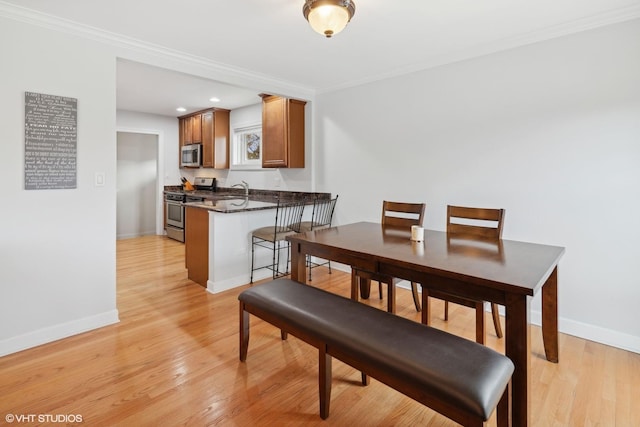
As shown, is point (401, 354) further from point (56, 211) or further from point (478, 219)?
point (56, 211)

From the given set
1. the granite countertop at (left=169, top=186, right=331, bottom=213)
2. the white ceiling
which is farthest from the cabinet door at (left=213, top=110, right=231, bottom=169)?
the white ceiling

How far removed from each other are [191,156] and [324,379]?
5.38 m

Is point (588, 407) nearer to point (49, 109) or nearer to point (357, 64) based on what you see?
point (357, 64)

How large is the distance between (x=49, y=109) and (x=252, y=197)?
3.14 metres

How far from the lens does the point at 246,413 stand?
1.67 meters

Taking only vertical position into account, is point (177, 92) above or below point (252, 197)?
above

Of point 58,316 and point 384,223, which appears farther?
→ point 384,223

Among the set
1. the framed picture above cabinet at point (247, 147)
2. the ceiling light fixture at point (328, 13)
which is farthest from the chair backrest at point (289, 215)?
the ceiling light fixture at point (328, 13)

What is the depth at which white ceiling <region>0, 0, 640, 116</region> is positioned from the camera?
2188 mm

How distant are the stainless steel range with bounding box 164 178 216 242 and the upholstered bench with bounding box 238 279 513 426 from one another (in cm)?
406

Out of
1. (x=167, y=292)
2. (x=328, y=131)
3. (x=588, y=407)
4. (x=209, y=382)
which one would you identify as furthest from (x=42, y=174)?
(x=588, y=407)

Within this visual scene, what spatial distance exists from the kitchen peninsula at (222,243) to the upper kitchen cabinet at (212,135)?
232cm

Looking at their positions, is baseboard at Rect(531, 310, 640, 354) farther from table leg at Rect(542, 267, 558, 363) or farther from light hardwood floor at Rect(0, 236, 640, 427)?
table leg at Rect(542, 267, 558, 363)

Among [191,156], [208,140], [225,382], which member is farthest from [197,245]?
[191,156]
